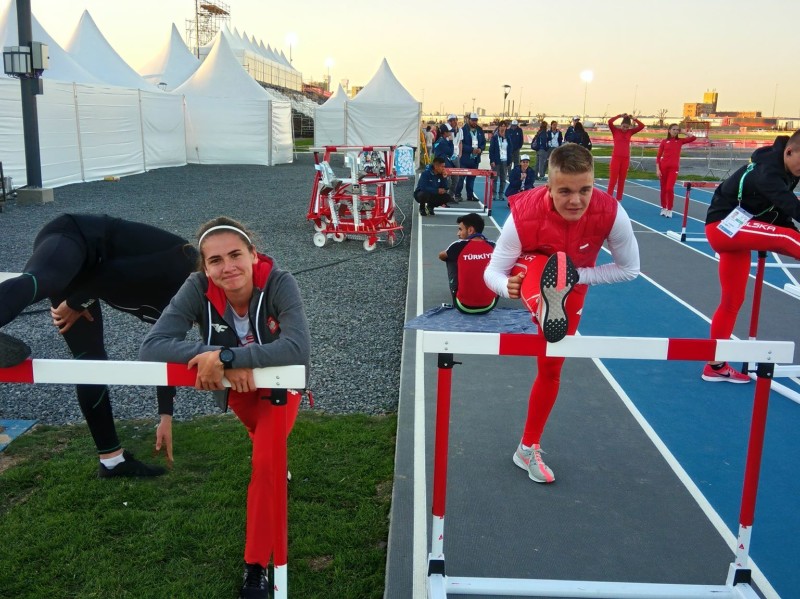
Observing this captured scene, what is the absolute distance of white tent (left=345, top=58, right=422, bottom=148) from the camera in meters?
31.5

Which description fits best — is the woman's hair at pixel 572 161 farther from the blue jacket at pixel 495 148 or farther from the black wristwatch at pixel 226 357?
the blue jacket at pixel 495 148

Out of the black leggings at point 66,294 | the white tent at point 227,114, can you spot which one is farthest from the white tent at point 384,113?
the black leggings at point 66,294

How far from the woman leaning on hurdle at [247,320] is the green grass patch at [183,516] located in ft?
1.38

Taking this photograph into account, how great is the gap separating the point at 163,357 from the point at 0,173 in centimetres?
1536

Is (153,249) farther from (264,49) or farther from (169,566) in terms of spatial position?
(264,49)

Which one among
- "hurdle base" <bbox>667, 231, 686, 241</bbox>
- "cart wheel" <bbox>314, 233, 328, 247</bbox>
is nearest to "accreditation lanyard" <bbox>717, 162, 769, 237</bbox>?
"cart wheel" <bbox>314, 233, 328, 247</bbox>

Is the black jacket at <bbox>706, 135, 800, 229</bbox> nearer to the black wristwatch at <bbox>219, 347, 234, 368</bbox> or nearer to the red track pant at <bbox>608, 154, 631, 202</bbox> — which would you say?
the black wristwatch at <bbox>219, 347, 234, 368</bbox>

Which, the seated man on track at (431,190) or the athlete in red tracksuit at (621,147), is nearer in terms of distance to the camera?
the seated man on track at (431,190)

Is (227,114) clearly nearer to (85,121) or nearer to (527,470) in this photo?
(85,121)

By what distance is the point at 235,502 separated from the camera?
362 cm

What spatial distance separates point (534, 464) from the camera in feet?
12.7

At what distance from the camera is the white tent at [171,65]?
3344cm

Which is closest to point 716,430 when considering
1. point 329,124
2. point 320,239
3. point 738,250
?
point 738,250

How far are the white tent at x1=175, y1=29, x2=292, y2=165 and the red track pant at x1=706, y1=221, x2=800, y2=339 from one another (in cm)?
2488
